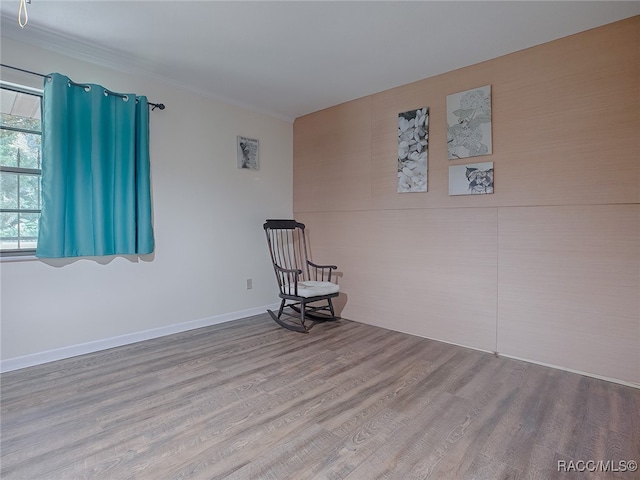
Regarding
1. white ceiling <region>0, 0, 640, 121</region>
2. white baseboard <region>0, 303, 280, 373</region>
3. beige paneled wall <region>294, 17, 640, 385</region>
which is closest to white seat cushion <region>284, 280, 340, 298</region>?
beige paneled wall <region>294, 17, 640, 385</region>

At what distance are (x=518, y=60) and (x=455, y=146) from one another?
2.55ft

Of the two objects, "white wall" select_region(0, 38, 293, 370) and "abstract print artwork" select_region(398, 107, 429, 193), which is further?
"abstract print artwork" select_region(398, 107, 429, 193)

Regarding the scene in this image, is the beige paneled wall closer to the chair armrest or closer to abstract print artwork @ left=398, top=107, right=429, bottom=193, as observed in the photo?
abstract print artwork @ left=398, top=107, right=429, bottom=193

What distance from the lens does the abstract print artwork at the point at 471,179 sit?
2.88 metres

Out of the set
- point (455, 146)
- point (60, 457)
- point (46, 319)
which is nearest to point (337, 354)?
point (60, 457)

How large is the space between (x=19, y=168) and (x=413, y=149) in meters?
3.30

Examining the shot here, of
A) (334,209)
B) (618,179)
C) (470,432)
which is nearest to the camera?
(470,432)

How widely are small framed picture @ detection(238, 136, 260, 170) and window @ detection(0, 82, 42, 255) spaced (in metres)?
1.80

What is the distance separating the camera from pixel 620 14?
227cm

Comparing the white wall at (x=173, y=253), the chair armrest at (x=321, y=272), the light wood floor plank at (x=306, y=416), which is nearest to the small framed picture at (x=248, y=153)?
the white wall at (x=173, y=253)

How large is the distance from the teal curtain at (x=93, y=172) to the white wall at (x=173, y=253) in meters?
0.16

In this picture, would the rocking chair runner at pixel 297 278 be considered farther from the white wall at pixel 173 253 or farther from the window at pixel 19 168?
the window at pixel 19 168

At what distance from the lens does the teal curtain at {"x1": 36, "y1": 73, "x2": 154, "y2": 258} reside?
2.55 meters

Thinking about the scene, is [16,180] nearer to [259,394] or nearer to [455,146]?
[259,394]
